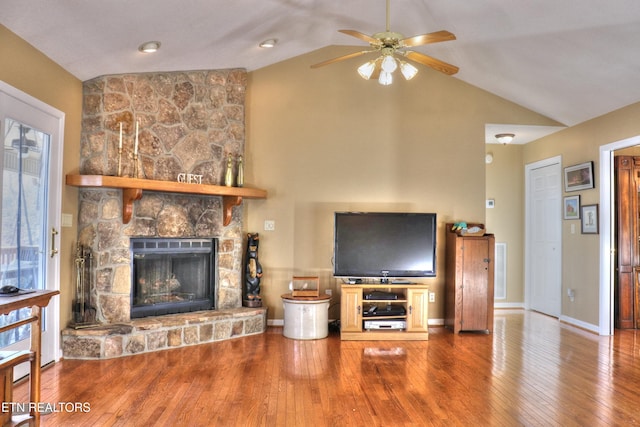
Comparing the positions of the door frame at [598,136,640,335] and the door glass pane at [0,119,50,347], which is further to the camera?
the door frame at [598,136,640,335]

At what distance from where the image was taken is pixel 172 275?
503cm

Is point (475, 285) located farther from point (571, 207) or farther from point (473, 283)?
point (571, 207)

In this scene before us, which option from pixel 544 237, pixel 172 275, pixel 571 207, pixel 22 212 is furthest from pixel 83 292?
pixel 544 237

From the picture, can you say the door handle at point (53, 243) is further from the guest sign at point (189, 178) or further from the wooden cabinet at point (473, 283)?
the wooden cabinet at point (473, 283)

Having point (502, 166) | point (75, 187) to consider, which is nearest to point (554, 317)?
point (502, 166)

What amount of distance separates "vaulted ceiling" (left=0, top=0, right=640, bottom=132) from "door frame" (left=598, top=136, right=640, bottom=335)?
0.63 m

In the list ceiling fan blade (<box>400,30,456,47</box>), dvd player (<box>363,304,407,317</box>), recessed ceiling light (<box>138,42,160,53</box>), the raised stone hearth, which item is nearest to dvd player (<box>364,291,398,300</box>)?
dvd player (<box>363,304,407,317</box>)

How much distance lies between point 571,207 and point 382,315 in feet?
9.77

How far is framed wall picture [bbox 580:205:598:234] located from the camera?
559 cm

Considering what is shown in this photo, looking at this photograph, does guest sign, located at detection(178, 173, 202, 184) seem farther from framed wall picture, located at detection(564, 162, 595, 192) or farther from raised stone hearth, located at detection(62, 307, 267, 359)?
framed wall picture, located at detection(564, 162, 595, 192)

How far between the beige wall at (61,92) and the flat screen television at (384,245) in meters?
2.62

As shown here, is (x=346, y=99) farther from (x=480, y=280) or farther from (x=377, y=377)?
(x=377, y=377)

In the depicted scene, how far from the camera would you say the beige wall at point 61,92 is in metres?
3.35

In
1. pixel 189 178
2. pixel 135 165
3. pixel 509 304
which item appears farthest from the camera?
pixel 509 304
